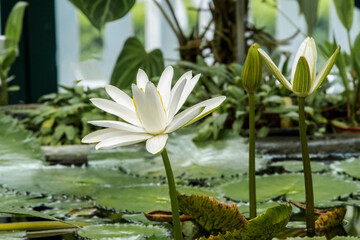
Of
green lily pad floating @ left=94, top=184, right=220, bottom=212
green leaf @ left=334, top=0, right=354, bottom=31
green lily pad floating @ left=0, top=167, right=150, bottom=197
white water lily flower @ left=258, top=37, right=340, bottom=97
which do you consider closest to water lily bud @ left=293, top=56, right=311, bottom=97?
white water lily flower @ left=258, top=37, right=340, bottom=97

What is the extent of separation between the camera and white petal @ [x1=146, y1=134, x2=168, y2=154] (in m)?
0.29

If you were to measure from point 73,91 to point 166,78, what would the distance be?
1.20 metres

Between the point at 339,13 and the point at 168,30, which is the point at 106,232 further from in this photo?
the point at 168,30

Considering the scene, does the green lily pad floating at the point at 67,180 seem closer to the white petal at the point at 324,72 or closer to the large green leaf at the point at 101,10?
the large green leaf at the point at 101,10

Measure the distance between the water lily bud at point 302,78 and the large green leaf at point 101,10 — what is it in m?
0.39

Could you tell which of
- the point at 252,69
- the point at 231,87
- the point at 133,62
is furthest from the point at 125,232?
the point at 133,62

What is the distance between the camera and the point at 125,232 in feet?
1.50

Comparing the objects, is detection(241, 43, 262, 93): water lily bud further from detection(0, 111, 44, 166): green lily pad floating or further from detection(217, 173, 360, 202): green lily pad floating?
detection(0, 111, 44, 166): green lily pad floating

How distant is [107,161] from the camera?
862 millimetres

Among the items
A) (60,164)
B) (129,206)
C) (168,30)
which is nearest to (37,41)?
(168,30)

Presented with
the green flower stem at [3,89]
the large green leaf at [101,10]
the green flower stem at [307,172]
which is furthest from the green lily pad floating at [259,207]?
the green flower stem at [3,89]

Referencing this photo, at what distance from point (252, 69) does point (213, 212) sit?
0.13m

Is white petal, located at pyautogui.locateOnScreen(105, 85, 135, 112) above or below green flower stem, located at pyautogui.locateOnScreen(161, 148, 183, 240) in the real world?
above

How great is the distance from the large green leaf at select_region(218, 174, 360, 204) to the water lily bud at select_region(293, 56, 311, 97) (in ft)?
0.84
